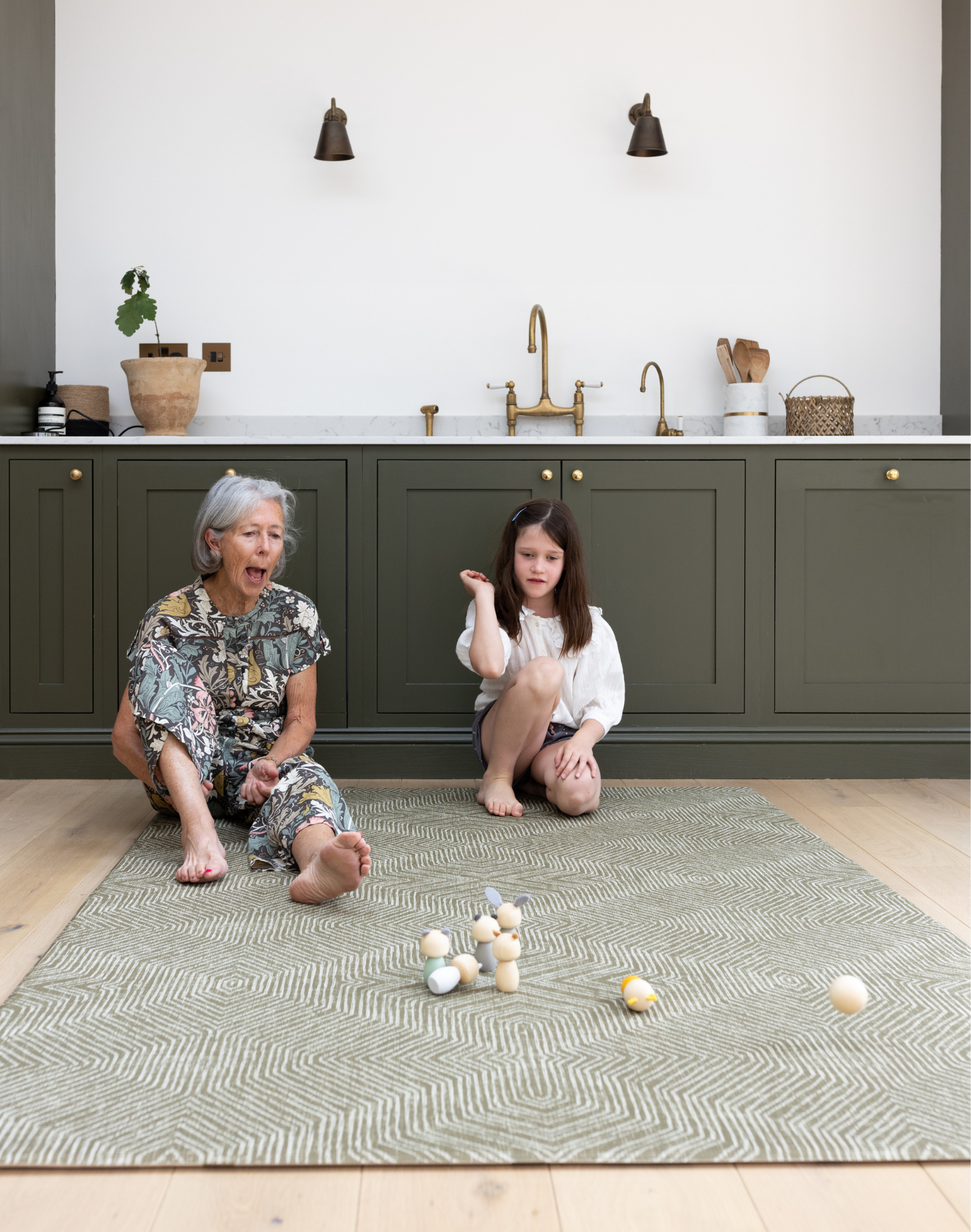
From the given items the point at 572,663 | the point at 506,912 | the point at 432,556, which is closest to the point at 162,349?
the point at 432,556

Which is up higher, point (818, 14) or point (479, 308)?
point (818, 14)

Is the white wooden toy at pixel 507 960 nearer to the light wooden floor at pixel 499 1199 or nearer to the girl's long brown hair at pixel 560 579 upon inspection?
the light wooden floor at pixel 499 1199

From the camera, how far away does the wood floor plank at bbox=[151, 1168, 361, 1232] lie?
2.91ft

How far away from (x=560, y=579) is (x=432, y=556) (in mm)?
406

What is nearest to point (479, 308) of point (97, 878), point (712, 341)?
point (712, 341)

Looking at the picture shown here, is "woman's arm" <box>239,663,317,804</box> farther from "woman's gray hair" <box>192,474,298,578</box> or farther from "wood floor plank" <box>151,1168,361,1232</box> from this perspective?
"wood floor plank" <box>151,1168,361,1232</box>

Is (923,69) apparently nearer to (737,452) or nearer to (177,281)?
(737,452)

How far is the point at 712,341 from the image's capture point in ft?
10.2

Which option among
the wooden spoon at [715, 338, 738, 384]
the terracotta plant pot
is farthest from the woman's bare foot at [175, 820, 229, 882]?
the wooden spoon at [715, 338, 738, 384]

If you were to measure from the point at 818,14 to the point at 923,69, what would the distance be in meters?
0.35

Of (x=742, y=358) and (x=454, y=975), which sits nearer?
(x=454, y=975)

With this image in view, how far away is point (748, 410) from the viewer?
295 centimetres

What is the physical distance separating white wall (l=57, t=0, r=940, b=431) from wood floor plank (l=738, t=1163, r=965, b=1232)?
95.6 inches

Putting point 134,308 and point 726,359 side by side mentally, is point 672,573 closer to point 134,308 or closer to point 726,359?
point 726,359
